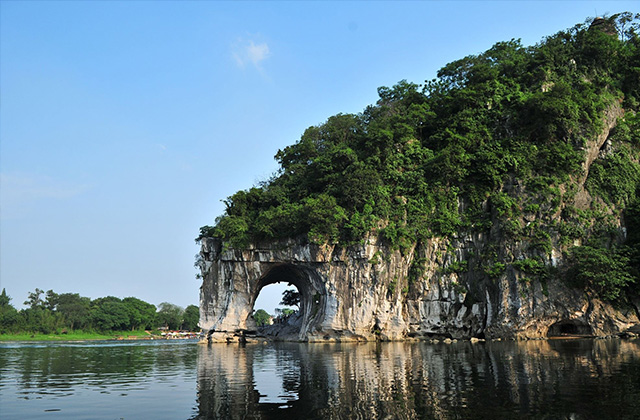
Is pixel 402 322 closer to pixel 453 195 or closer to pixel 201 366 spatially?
pixel 453 195

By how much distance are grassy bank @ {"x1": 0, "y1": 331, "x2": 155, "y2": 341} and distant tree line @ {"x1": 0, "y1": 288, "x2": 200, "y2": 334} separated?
3.55 feet

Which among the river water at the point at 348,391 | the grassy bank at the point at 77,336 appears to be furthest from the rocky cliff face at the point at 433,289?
the grassy bank at the point at 77,336

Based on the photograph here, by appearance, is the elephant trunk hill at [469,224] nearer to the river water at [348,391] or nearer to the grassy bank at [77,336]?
the river water at [348,391]

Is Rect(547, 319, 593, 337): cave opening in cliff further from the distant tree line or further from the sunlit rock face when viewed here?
the distant tree line

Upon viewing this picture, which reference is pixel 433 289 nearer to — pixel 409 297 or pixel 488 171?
pixel 409 297

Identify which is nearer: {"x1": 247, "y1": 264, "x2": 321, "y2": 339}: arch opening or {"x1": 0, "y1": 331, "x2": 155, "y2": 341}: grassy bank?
{"x1": 247, "y1": 264, "x2": 321, "y2": 339}: arch opening

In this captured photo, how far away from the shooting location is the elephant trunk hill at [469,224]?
1331 inches

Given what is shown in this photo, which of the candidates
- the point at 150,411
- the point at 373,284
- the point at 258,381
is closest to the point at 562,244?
the point at 373,284

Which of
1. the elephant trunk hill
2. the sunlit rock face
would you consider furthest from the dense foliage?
the sunlit rock face

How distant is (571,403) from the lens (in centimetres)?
945

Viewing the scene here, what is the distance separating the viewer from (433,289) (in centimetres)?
3722

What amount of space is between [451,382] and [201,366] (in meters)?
11.2

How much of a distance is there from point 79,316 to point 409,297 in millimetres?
57266

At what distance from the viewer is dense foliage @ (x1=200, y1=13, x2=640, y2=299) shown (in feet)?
117
